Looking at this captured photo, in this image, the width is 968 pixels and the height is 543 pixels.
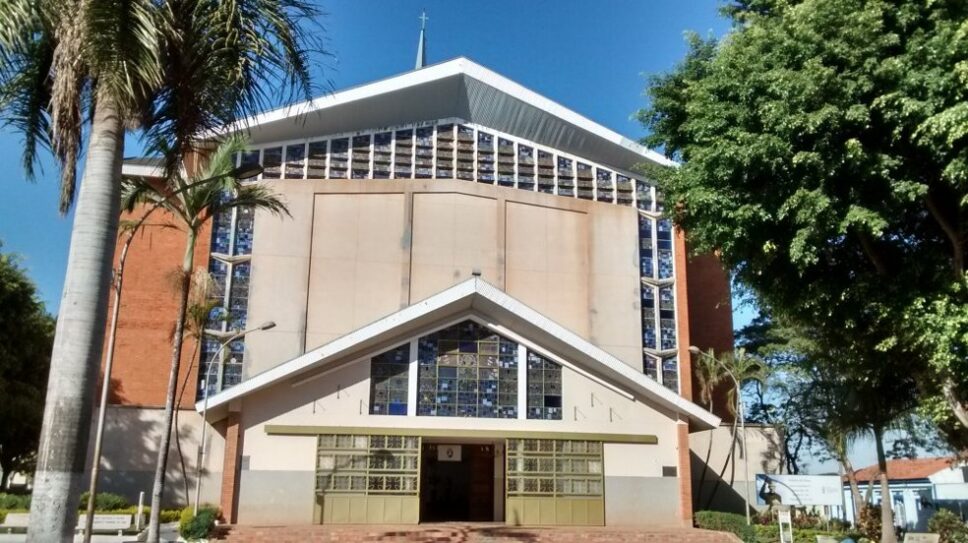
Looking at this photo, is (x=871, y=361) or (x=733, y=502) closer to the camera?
(x=871, y=361)

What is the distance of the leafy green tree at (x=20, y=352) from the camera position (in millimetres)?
28953

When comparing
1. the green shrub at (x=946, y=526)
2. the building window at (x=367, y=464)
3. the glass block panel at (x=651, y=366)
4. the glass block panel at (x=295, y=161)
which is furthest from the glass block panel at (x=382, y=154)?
the green shrub at (x=946, y=526)

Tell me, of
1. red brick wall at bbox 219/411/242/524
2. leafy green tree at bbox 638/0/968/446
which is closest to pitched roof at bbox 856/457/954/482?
leafy green tree at bbox 638/0/968/446

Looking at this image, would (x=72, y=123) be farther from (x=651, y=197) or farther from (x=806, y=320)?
(x=651, y=197)

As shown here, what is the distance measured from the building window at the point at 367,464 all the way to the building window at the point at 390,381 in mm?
816

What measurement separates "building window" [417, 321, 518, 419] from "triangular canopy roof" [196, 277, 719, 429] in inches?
18.4

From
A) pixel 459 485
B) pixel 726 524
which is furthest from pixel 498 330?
pixel 459 485

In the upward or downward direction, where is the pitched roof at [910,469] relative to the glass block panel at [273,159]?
downward

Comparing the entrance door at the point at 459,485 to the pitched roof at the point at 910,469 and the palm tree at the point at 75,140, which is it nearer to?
the pitched roof at the point at 910,469

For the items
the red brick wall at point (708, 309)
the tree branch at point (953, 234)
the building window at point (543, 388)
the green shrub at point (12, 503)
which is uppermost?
the red brick wall at point (708, 309)

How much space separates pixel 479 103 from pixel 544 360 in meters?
12.9

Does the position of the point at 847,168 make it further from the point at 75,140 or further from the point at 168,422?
the point at 168,422

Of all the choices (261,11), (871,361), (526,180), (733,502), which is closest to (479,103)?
(526,180)

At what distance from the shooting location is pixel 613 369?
23172mm
